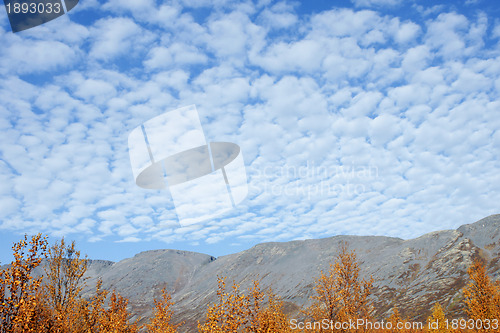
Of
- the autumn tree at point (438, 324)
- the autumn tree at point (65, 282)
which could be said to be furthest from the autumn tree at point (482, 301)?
the autumn tree at point (65, 282)

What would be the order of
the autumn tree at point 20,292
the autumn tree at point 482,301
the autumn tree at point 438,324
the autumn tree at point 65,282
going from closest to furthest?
1. the autumn tree at point 20,292
2. the autumn tree at point 65,282
3. the autumn tree at point 482,301
4. the autumn tree at point 438,324

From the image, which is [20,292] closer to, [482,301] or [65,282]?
[65,282]

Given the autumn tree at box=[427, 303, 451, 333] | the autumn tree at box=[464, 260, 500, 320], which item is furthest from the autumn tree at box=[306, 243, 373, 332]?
the autumn tree at box=[427, 303, 451, 333]

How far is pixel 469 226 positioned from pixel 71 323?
182 m

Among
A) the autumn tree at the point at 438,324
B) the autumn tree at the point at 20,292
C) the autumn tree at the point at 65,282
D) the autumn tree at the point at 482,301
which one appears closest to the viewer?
the autumn tree at the point at 20,292

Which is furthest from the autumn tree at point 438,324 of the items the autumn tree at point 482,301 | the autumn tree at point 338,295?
the autumn tree at point 338,295

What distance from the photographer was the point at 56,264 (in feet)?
107

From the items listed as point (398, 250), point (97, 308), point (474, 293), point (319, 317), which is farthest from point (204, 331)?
point (398, 250)

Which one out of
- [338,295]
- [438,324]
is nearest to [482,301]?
[438,324]

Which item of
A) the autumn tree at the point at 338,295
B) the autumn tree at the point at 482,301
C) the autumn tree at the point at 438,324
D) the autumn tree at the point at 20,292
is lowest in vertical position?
the autumn tree at the point at 438,324

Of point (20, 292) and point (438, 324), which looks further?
point (438, 324)

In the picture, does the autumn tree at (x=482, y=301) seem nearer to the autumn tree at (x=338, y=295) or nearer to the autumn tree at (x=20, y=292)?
the autumn tree at (x=338, y=295)

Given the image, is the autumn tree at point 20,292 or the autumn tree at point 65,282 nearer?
the autumn tree at point 20,292

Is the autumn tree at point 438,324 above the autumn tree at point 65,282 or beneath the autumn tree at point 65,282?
beneath
